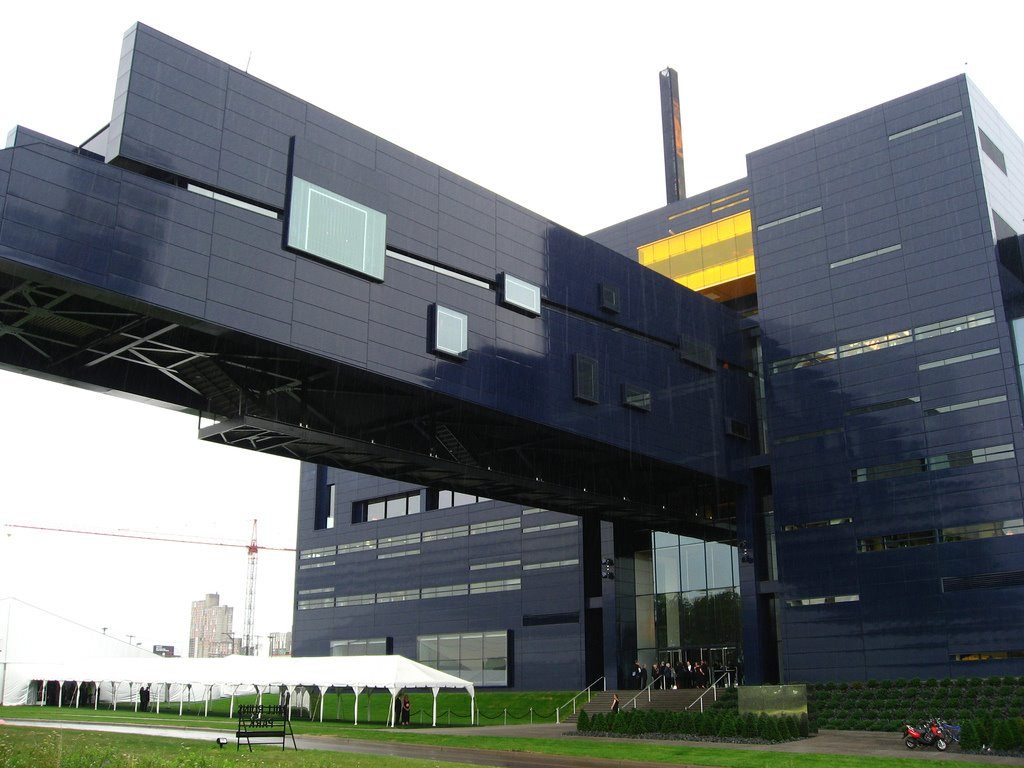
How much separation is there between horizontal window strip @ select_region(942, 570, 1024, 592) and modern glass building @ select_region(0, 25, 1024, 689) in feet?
0.55

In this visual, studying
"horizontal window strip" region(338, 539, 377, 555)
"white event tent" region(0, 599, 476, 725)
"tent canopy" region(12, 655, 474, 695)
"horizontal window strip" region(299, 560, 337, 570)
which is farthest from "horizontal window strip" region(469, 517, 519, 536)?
"tent canopy" region(12, 655, 474, 695)

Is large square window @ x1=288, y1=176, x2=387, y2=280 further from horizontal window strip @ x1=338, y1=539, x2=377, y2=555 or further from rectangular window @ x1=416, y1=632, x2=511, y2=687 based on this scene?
horizontal window strip @ x1=338, y1=539, x2=377, y2=555

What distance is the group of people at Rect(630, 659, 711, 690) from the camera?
176 ft

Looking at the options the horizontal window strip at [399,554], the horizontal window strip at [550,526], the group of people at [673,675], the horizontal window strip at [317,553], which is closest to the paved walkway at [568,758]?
the group of people at [673,675]

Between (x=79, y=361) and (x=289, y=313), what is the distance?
726cm

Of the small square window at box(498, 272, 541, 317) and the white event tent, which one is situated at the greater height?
the small square window at box(498, 272, 541, 317)

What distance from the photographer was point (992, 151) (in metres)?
50.8

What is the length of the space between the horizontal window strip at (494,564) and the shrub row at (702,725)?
95.2ft

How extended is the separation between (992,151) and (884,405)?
14774 mm

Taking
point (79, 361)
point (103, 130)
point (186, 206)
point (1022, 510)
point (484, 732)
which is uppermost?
point (103, 130)

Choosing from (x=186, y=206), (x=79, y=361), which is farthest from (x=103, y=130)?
(x=79, y=361)

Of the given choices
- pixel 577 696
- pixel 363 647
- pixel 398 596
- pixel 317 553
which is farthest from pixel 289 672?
pixel 317 553

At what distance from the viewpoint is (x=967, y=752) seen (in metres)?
29.7

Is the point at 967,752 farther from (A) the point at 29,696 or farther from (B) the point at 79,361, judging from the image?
(A) the point at 29,696
